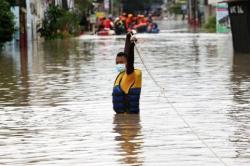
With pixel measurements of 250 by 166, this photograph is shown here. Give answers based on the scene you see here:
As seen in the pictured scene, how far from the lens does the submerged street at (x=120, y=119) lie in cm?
994

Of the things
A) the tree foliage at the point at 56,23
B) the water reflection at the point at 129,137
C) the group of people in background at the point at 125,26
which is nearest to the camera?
the water reflection at the point at 129,137

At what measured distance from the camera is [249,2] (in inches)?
1275

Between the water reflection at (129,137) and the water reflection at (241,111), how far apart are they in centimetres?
112

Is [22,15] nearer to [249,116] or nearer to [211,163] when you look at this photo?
[249,116]

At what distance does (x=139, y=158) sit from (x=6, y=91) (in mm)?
9458

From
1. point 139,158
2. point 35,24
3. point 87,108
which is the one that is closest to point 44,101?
point 87,108

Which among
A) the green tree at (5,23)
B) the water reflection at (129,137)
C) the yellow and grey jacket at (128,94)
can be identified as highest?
the green tree at (5,23)

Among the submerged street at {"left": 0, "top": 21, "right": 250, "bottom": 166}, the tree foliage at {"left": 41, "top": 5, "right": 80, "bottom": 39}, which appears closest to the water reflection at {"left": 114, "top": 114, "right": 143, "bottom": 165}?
the submerged street at {"left": 0, "top": 21, "right": 250, "bottom": 166}

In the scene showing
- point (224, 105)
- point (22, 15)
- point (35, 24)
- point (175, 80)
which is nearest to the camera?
point (224, 105)

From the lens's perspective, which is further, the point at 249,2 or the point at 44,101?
the point at 249,2

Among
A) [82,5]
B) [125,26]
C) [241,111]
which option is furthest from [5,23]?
[82,5]

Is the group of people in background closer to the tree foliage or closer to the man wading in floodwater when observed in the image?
the tree foliage

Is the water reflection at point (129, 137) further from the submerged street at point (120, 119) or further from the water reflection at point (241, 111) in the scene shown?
the water reflection at point (241, 111)

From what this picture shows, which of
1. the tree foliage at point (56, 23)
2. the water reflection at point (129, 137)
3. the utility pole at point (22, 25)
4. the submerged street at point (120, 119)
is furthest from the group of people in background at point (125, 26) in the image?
the water reflection at point (129, 137)
